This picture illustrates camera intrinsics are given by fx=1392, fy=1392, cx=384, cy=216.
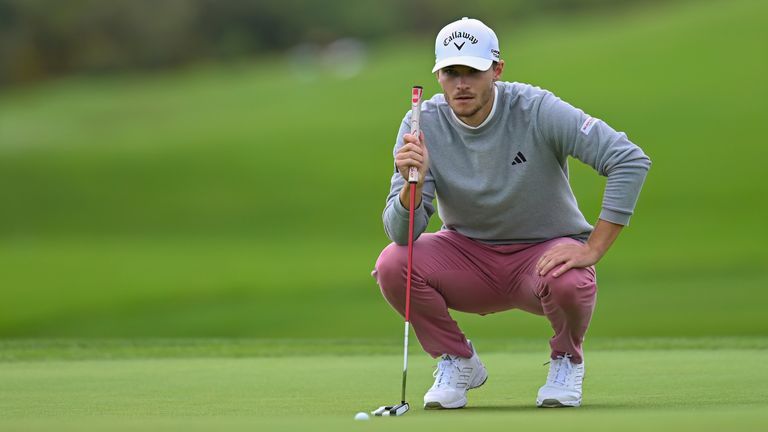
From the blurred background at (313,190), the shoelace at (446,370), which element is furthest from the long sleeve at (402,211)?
the blurred background at (313,190)

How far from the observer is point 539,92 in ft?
14.6

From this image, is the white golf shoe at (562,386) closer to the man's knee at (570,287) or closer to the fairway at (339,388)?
the fairway at (339,388)

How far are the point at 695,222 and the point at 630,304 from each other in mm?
6384

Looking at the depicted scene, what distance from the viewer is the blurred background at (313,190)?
14445 mm

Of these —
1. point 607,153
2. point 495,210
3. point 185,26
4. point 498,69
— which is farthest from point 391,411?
point 185,26

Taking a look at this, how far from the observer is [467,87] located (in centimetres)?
433

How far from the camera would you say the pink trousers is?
14.1ft

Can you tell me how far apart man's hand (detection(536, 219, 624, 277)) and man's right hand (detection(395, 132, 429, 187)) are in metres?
0.46

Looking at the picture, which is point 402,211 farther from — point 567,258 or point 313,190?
point 313,190

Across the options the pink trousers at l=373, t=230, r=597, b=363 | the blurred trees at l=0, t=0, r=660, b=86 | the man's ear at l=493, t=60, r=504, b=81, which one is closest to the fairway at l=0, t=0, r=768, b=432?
the pink trousers at l=373, t=230, r=597, b=363

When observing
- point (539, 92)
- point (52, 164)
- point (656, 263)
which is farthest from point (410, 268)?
point (52, 164)

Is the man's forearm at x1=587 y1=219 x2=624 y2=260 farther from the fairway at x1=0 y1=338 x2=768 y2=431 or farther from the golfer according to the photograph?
the fairway at x1=0 y1=338 x2=768 y2=431

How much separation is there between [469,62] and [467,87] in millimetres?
99

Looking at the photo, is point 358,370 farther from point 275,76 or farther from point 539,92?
point 275,76
